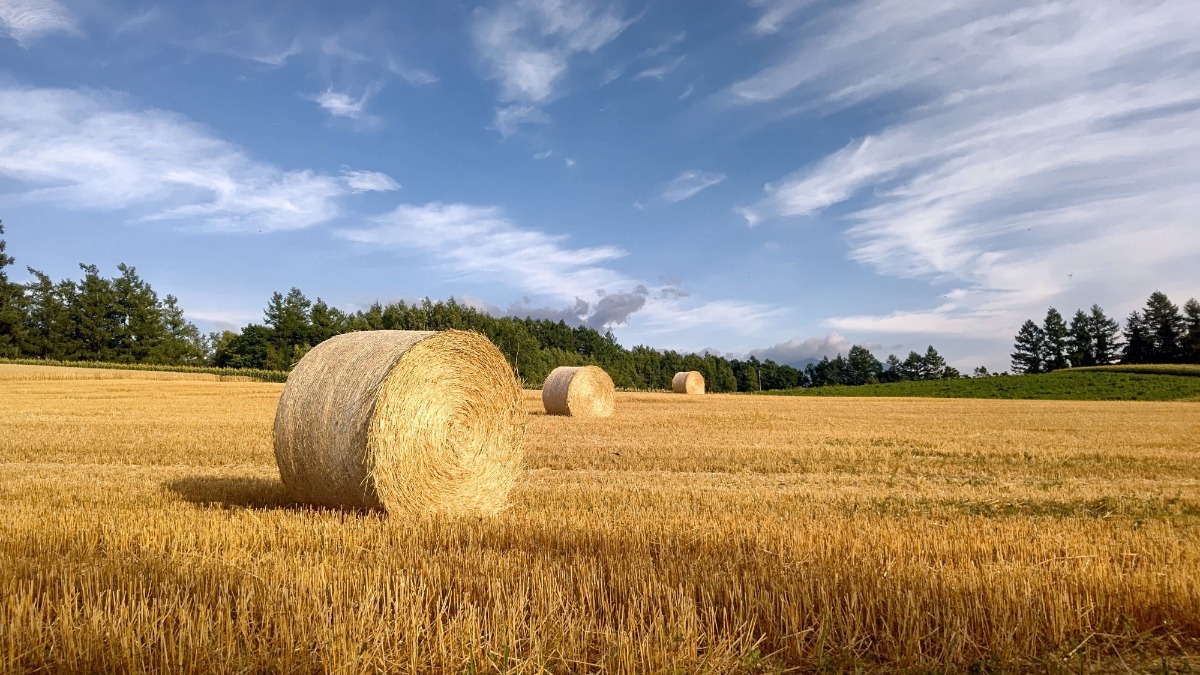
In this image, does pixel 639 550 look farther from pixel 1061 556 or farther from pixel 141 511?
pixel 141 511

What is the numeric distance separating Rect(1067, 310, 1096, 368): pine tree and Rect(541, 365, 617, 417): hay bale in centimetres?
8403

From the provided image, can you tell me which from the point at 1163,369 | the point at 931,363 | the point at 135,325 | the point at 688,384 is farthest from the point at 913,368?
the point at 135,325

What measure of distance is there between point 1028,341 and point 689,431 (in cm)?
Result: 9529

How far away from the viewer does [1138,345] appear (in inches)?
3383

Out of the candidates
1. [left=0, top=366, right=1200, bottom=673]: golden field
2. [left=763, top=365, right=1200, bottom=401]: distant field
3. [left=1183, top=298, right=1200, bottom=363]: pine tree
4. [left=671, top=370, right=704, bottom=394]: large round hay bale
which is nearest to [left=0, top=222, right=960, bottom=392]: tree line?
[left=671, top=370, right=704, bottom=394]: large round hay bale

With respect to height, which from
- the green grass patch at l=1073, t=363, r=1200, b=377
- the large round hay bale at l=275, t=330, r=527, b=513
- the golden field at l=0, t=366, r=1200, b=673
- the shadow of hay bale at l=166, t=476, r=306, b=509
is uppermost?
the green grass patch at l=1073, t=363, r=1200, b=377

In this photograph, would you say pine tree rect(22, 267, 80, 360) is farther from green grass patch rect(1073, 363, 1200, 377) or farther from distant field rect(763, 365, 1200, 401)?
green grass patch rect(1073, 363, 1200, 377)

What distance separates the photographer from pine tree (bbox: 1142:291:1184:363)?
8219 cm

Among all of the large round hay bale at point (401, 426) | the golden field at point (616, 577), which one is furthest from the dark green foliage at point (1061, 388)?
the large round hay bale at point (401, 426)

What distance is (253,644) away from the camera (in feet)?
12.0

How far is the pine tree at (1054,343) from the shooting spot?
9250 cm

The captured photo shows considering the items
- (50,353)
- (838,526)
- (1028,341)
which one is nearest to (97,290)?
(50,353)

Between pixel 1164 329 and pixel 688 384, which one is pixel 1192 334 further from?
pixel 688 384

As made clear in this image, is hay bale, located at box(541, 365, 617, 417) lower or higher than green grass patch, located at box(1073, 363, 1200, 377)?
lower
